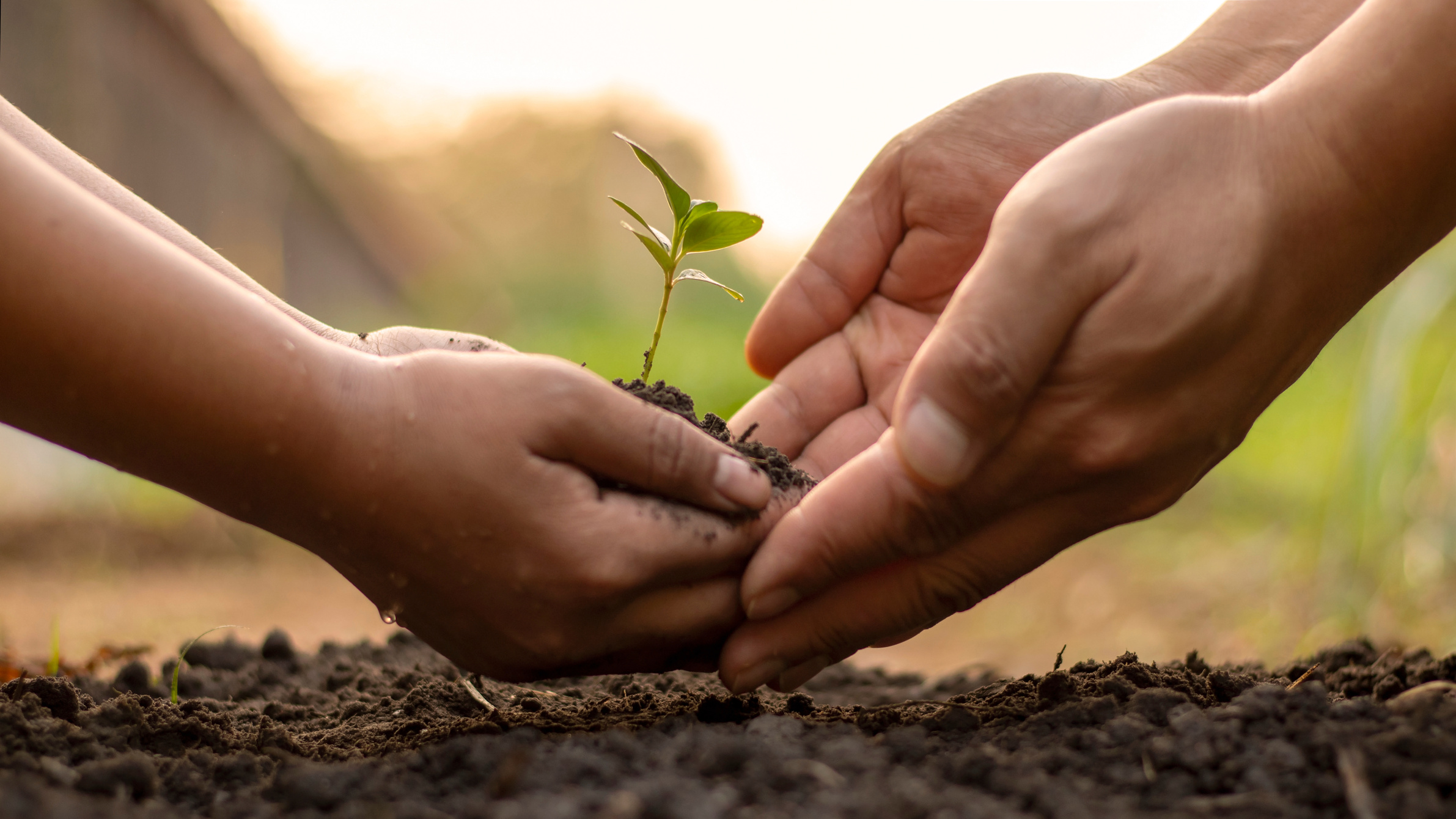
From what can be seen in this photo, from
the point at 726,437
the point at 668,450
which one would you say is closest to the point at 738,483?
the point at 668,450

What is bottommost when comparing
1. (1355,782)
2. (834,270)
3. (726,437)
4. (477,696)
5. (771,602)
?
(1355,782)

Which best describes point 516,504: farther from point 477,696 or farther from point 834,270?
point 834,270

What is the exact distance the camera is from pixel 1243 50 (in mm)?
1833

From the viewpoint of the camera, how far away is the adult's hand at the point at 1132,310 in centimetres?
101

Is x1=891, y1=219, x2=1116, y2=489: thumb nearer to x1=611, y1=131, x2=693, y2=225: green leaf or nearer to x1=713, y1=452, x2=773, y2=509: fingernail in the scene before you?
x1=713, y1=452, x2=773, y2=509: fingernail

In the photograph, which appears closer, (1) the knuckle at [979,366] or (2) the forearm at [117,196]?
(1) the knuckle at [979,366]

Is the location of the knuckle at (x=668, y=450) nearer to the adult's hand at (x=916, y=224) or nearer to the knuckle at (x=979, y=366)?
the knuckle at (x=979, y=366)

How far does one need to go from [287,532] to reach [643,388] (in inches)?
21.7

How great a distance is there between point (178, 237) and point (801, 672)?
1.26 meters

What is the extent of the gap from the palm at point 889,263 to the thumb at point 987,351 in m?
0.75

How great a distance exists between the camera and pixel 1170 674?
131 centimetres

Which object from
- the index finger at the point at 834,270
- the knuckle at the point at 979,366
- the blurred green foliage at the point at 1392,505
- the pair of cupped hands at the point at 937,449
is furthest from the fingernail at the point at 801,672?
the blurred green foliage at the point at 1392,505

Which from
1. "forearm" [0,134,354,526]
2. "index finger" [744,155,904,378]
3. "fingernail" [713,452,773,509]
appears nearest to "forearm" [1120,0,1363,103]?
"index finger" [744,155,904,378]

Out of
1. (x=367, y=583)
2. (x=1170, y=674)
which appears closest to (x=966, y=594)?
(x=1170, y=674)
